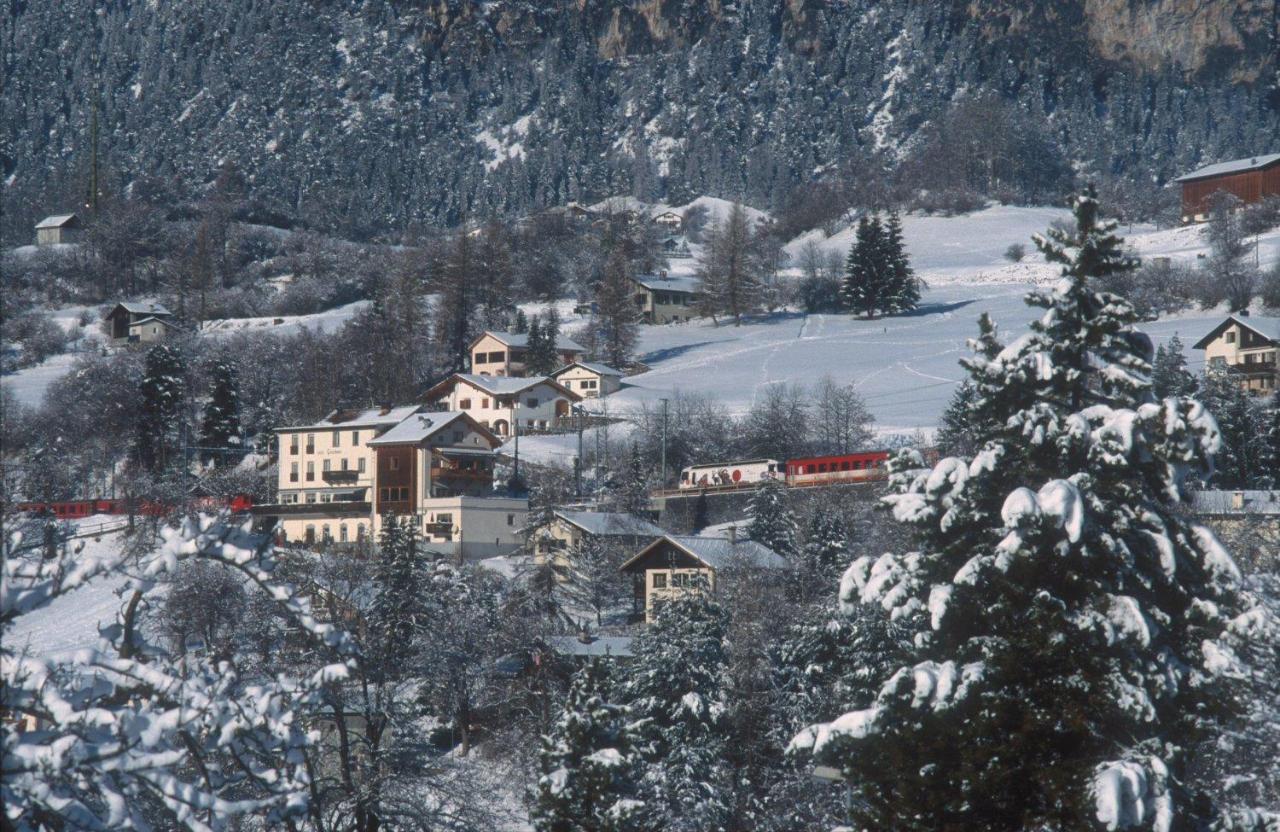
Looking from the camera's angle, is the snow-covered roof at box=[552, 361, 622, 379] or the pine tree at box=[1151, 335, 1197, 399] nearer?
the pine tree at box=[1151, 335, 1197, 399]

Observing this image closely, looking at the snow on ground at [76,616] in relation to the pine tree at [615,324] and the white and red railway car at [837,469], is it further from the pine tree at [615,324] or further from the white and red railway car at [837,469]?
the pine tree at [615,324]

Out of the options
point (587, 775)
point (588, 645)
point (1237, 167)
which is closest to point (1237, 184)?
point (1237, 167)

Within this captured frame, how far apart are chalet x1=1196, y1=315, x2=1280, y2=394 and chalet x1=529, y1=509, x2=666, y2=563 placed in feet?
113

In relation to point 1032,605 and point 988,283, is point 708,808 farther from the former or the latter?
point 988,283

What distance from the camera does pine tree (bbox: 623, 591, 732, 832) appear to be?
3244cm

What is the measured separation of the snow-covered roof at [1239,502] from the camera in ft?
172

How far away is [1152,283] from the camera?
4348 inches

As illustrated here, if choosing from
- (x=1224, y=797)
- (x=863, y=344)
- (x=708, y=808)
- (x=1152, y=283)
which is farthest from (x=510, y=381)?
(x=1224, y=797)

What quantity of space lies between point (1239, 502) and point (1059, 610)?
4327 cm

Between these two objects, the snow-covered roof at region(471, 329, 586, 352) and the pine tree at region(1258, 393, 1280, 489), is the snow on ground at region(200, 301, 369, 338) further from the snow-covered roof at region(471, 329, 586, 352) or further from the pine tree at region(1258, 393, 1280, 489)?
the pine tree at region(1258, 393, 1280, 489)

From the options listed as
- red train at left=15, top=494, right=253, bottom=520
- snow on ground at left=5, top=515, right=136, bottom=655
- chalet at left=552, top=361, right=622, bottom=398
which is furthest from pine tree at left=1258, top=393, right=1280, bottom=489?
snow on ground at left=5, top=515, right=136, bottom=655

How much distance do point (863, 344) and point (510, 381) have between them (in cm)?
2776

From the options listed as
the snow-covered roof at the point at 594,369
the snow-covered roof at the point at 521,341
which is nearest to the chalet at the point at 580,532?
the snow-covered roof at the point at 594,369

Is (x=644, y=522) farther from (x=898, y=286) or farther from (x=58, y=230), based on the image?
(x=58, y=230)
